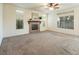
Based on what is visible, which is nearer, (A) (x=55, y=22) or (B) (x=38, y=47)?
(B) (x=38, y=47)

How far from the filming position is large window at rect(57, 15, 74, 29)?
6703 millimetres

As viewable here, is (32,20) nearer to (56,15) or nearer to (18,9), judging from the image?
(18,9)

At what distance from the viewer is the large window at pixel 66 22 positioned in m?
6.70

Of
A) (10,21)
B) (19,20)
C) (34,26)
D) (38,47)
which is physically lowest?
(38,47)

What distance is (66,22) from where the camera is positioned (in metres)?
7.30

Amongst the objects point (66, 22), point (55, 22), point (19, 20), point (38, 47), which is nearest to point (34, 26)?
point (19, 20)

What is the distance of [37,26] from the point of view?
26.8 feet

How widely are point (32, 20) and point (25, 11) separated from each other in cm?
102

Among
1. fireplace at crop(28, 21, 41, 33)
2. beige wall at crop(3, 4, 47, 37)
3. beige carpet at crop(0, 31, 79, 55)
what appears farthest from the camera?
fireplace at crop(28, 21, 41, 33)

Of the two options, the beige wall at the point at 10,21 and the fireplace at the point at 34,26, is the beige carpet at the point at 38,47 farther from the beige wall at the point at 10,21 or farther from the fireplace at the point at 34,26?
the fireplace at the point at 34,26

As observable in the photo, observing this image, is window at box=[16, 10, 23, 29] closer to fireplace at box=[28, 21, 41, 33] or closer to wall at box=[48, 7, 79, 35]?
fireplace at box=[28, 21, 41, 33]

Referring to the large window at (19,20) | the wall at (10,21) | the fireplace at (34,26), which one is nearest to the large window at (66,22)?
the fireplace at (34,26)

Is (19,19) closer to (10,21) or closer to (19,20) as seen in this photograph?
(19,20)

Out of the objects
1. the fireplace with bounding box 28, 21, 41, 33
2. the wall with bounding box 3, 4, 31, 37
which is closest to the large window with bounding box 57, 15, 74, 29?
the fireplace with bounding box 28, 21, 41, 33
